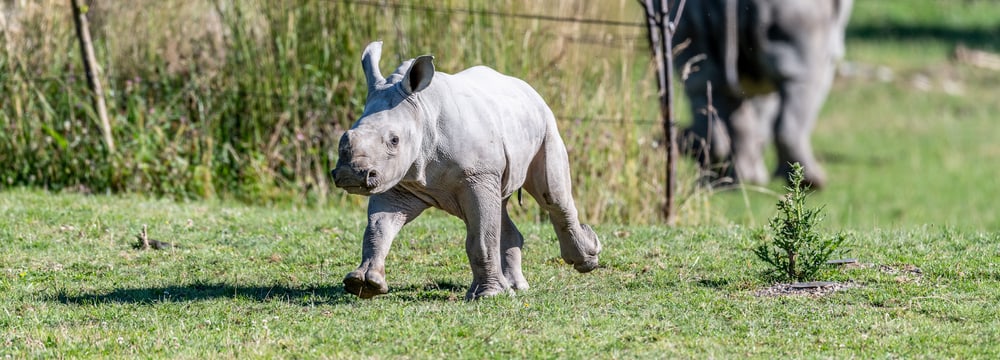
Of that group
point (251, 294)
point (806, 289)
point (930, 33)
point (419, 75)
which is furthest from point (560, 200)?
point (930, 33)

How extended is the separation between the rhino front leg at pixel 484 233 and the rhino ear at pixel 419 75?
510mm

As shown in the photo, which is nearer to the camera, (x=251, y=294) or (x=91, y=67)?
(x=251, y=294)

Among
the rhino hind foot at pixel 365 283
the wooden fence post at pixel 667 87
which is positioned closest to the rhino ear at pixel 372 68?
the rhino hind foot at pixel 365 283

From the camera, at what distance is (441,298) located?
7.30 metres

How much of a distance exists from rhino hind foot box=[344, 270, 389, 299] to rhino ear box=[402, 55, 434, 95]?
2.77ft

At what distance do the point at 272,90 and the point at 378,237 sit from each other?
17.2 ft

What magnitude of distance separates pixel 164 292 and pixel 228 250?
126 cm

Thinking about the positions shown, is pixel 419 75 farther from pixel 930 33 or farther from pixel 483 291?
pixel 930 33

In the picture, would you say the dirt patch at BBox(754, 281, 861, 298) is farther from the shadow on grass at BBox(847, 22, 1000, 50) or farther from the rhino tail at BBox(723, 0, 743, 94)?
the shadow on grass at BBox(847, 22, 1000, 50)

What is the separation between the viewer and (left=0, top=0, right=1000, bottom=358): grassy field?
6.36 m

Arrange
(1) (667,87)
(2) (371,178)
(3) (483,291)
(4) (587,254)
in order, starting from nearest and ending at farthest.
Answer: (2) (371,178)
(3) (483,291)
(4) (587,254)
(1) (667,87)

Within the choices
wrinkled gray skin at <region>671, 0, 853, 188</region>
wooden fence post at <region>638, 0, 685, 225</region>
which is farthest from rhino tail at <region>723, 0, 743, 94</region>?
wooden fence post at <region>638, 0, 685, 225</region>

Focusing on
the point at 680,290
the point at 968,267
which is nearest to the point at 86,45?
the point at 680,290

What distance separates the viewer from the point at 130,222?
373 inches
